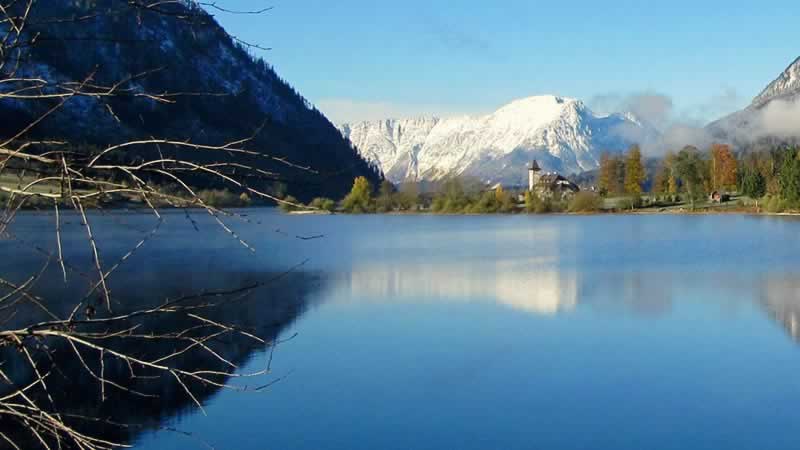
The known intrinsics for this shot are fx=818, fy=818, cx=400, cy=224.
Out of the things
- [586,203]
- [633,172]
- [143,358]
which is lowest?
[143,358]

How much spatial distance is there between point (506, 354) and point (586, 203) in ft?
216

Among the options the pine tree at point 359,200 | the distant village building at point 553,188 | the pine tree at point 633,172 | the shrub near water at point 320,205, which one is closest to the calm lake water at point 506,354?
the shrub near water at point 320,205

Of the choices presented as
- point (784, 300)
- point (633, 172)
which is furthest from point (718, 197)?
point (784, 300)

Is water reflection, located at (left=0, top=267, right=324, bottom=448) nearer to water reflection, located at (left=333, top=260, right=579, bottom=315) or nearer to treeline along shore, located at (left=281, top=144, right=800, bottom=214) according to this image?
water reflection, located at (left=333, top=260, right=579, bottom=315)

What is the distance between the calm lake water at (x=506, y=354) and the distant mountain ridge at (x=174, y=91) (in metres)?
0.43

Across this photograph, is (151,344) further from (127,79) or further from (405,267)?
(405,267)

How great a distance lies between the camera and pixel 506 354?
44.0 ft

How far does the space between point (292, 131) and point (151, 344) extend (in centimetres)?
14226

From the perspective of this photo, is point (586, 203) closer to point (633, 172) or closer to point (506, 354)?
point (633, 172)

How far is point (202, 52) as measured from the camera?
2801 millimetres

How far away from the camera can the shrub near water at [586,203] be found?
253 feet

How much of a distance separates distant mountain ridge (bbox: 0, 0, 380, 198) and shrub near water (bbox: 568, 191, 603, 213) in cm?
2146

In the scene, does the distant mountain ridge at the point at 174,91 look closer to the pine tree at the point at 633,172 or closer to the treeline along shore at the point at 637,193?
the treeline along shore at the point at 637,193

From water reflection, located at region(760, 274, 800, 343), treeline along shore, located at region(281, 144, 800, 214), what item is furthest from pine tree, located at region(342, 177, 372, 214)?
water reflection, located at region(760, 274, 800, 343)
